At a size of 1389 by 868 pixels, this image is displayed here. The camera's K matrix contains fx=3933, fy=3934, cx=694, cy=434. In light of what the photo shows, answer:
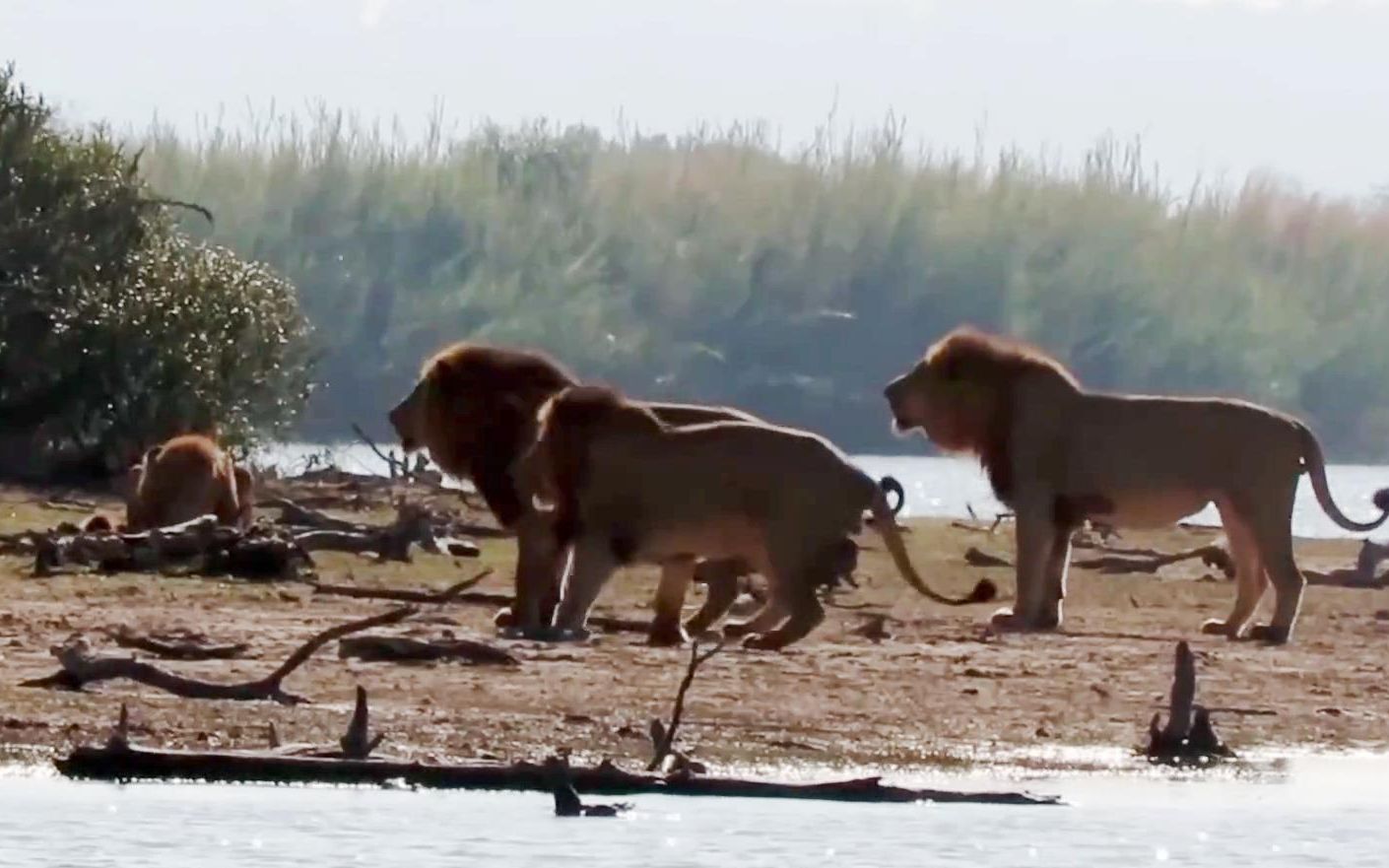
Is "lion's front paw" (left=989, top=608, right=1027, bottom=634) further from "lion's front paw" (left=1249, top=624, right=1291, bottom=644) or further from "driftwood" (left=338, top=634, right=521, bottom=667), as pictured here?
"driftwood" (left=338, top=634, right=521, bottom=667)

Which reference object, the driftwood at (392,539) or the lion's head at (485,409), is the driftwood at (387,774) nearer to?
the lion's head at (485,409)

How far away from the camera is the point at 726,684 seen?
595 inches

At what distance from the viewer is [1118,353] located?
82.9 m

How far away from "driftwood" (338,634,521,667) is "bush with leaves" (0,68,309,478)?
12.7 meters

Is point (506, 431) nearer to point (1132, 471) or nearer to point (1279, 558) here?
point (1132, 471)

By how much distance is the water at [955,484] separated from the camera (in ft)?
124

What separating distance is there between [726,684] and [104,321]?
560 inches

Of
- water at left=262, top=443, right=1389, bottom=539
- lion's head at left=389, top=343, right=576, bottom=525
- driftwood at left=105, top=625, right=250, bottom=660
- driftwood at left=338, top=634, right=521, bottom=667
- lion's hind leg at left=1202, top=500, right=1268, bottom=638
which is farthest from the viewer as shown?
water at left=262, top=443, right=1389, bottom=539

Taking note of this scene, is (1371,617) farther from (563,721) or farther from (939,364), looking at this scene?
(563,721)

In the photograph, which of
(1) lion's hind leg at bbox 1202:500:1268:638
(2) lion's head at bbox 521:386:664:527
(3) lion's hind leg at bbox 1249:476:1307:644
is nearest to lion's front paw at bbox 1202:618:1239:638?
(1) lion's hind leg at bbox 1202:500:1268:638

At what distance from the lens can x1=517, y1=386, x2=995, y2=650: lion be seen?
15734 mm

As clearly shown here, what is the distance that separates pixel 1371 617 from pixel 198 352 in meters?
11.3

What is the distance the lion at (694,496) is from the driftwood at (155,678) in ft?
6.63

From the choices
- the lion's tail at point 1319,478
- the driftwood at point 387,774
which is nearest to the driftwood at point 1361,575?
the lion's tail at point 1319,478
